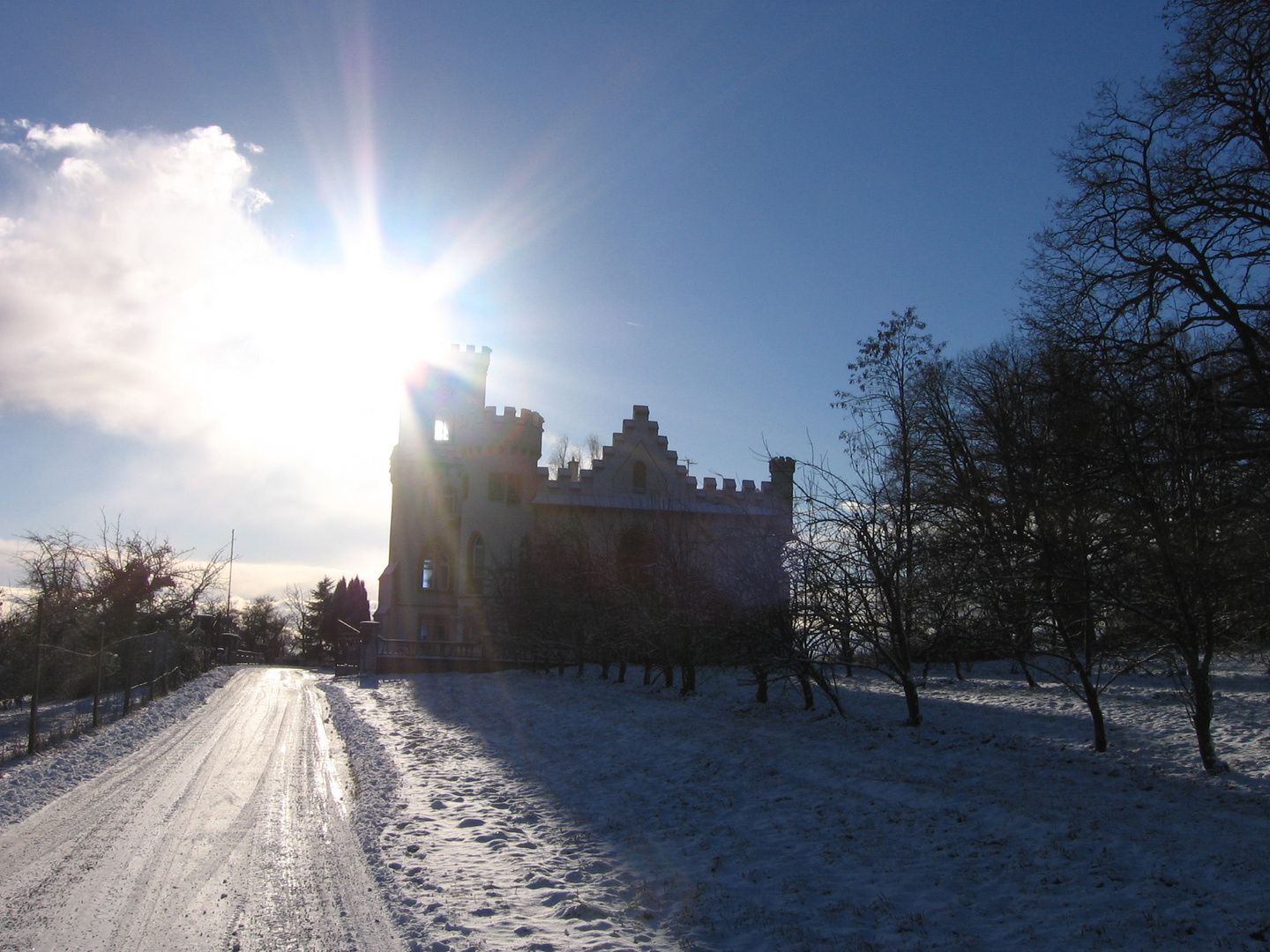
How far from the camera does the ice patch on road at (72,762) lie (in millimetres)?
10180

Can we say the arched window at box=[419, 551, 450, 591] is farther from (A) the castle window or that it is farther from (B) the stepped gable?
(B) the stepped gable

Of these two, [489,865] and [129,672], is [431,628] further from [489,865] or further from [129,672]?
[489,865]

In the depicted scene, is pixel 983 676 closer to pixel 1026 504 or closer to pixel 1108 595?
pixel 1026 504

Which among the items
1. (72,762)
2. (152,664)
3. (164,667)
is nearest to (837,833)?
(72,762)

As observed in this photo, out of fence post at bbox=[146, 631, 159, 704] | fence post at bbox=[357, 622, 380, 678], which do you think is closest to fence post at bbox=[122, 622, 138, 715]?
fence post at bbox=[146, 631, 159, 704]

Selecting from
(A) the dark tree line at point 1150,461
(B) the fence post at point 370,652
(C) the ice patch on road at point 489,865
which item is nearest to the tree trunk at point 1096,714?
(A) the dark tree line at point 1150,461

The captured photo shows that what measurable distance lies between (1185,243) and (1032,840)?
289 inches

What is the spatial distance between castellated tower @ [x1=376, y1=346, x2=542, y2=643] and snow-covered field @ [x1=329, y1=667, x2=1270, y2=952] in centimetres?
3085

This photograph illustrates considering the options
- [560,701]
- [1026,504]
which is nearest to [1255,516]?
[1026,504]

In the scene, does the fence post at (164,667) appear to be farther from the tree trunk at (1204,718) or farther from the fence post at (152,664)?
the tree trunk at (1204,718)

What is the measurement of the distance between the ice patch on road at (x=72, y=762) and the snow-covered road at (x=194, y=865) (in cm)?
33

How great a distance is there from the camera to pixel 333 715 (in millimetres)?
20906

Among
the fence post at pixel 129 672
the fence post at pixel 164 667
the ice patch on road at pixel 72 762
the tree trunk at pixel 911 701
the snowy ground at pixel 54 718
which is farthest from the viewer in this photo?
the fence post at pixel 164 667

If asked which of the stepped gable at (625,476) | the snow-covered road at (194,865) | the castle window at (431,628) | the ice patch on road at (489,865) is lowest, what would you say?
the ice patch on road at (489,865)
